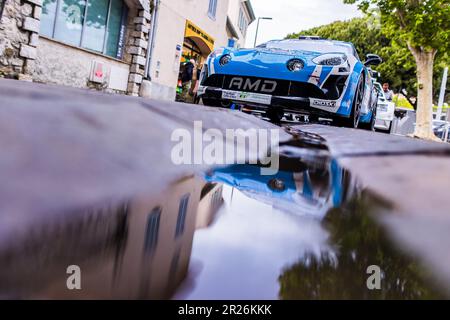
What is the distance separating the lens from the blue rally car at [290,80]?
390 cm

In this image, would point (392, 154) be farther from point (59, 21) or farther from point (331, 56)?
point (59, 21)

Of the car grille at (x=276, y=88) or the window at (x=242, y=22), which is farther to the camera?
the window at (x=242, y=22)

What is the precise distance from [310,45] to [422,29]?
29.7ft

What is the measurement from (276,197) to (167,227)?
1.17 feet

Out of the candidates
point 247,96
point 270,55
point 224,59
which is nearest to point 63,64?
point 224,59

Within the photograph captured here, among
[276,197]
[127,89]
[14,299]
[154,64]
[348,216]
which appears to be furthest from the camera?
[154,64]

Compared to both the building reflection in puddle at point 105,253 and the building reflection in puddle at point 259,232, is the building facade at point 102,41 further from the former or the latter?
the building reflection in puddle at point 105,253

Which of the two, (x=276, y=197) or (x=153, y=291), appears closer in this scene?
(x=153, y=291)

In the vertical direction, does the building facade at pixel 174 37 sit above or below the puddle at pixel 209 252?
above

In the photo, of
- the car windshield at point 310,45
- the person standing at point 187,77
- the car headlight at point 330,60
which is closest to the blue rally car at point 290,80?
the car headlight at point 330,60

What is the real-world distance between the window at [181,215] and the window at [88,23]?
901 centimetres

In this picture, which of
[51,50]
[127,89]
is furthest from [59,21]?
[127,89]

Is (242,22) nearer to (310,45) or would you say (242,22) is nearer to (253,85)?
(310,45)

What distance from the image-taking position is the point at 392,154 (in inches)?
52.5
